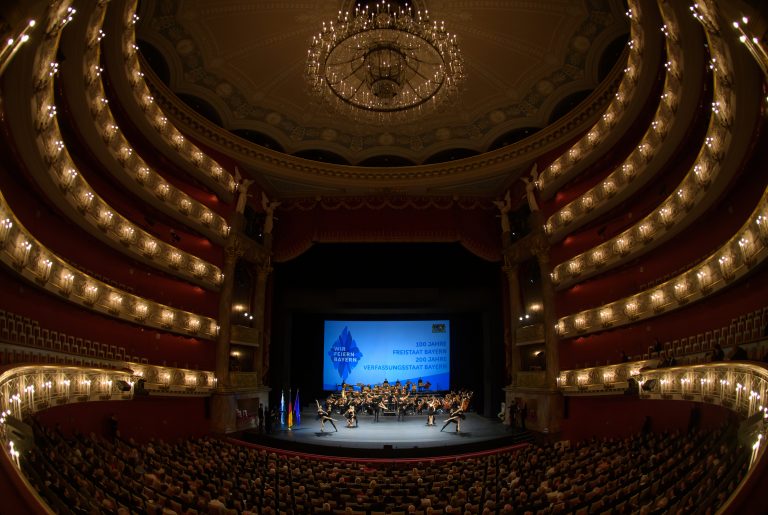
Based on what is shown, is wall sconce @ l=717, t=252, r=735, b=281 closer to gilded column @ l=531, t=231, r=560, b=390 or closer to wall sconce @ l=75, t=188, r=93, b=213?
gilded column @ l=531, t=231, r=560, b=390

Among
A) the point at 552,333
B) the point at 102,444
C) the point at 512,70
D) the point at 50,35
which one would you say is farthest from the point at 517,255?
the point at 50,35

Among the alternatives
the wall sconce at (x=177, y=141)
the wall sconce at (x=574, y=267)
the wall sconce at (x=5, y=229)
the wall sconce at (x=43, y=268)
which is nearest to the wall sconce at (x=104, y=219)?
the wall sconce at (x=43, y=268)

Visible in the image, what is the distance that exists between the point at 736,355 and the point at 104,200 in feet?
65.3

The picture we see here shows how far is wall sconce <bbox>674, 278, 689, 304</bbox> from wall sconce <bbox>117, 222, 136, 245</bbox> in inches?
739

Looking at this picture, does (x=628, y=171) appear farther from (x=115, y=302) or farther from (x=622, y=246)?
(x=115, y=302)

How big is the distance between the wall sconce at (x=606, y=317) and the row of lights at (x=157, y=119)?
1752 centimetres


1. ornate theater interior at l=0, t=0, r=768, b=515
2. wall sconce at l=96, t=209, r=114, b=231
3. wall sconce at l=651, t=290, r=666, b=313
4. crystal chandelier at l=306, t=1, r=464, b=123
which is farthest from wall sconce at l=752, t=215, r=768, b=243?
wall sconce at l=96, t=209, r=114, b=231

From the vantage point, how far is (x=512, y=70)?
21.4 meters

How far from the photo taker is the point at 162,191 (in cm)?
2016

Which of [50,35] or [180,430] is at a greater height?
[50,35]

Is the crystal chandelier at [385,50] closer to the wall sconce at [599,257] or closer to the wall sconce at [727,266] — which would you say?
the wall sconce at [599,257]

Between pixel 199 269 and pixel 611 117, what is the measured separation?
18.4 meters

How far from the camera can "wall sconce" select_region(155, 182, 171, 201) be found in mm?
19953

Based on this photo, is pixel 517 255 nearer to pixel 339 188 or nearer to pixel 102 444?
pixel 339 188
